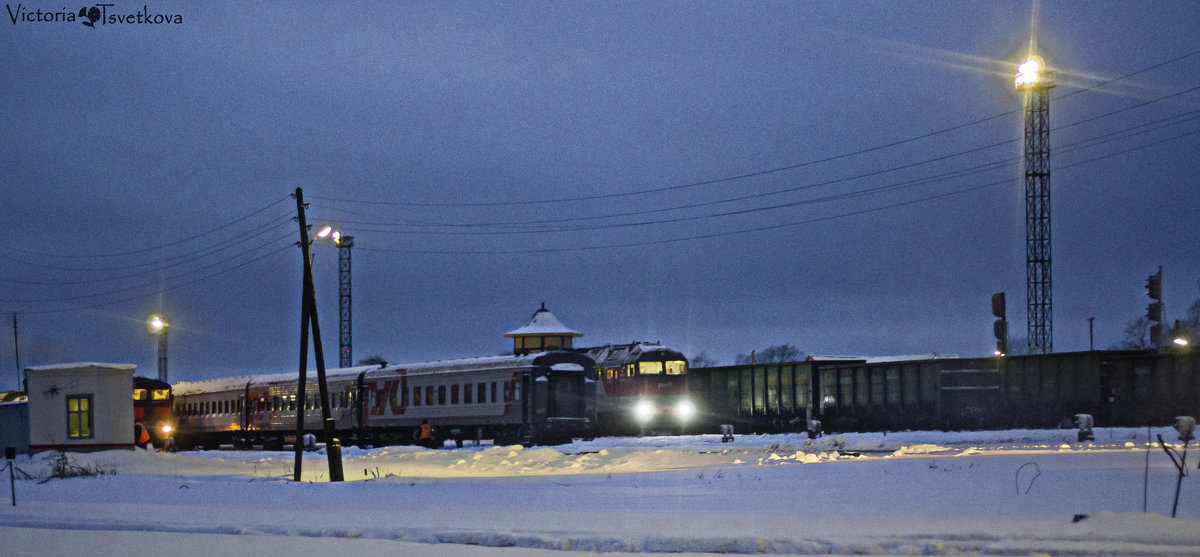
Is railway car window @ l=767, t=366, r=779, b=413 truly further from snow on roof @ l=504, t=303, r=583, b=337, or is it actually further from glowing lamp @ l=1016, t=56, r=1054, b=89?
snow on roof @ l=504, t=303, r=583, b=337

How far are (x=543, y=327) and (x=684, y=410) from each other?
28.2 m

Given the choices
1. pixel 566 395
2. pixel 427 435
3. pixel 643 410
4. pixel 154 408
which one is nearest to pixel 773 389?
pixel 643 410

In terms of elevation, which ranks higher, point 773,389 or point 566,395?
point 566,395

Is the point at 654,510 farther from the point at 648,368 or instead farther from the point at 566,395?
the point at 648,368

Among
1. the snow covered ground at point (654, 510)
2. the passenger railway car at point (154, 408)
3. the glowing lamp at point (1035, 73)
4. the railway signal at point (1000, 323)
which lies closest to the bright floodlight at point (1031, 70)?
the glowing lamp at point (1035, 73)

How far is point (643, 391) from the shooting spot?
44.2m

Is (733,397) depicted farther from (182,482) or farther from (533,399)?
(182,482)

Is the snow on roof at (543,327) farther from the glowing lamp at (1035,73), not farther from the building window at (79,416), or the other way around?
the building window at (79,416)

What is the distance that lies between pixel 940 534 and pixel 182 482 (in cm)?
1711

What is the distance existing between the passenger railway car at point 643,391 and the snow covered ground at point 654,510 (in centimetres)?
1674

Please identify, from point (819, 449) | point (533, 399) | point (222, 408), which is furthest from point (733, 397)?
point (222, 408)

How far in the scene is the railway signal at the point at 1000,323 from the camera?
133ft

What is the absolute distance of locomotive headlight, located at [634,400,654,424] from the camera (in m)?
44.4

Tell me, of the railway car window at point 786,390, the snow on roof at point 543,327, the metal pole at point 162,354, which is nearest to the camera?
the railway car window at point 786,390
